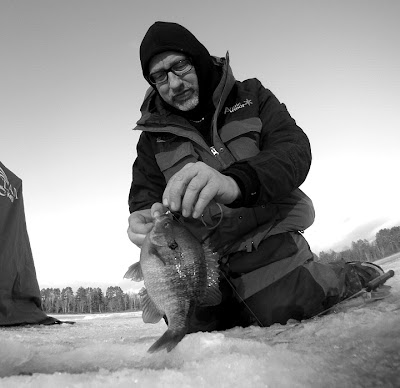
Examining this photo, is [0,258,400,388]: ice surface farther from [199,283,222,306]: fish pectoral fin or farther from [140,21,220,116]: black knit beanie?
[140,21,220,116]: black knit beanie

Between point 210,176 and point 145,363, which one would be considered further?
point 210,176

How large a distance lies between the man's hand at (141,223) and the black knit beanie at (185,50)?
5.32 feet

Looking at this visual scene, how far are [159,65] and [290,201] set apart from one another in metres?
2.09

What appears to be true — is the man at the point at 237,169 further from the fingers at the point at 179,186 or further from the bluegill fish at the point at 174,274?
the fingers at the point at 179,186

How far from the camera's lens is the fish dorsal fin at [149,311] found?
246 centimetres

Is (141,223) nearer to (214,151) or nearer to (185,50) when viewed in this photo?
(214,151)

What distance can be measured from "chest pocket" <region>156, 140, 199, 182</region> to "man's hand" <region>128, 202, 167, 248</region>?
0.78 meters

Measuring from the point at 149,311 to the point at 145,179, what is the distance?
1710mm

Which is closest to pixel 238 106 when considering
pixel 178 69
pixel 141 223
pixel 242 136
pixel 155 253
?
pixel 242 136

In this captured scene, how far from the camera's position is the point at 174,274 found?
2.26 meters

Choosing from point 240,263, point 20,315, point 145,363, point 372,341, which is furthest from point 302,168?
point 20,315

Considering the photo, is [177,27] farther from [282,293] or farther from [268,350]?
[268,350]

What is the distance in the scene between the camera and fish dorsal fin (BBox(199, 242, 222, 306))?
94.7 inches

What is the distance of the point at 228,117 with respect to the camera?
11.9ft
